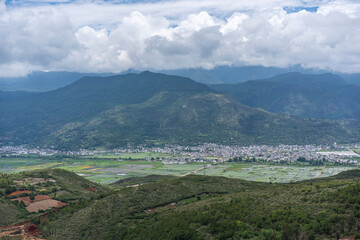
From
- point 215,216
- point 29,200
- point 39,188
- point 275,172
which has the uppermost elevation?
point 215,216

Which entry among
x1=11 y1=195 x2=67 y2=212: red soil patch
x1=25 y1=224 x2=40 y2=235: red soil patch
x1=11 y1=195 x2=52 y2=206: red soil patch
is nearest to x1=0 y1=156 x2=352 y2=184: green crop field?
x1=11 y1=195 x2=52 y2=206: red soil patch

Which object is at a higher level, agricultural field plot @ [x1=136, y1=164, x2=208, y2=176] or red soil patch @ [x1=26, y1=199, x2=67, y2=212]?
red soil patch @ [x1=26, y1=199, x2=67, y2=212]

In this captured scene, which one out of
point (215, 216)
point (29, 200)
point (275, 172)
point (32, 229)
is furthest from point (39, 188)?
point (275, 172)

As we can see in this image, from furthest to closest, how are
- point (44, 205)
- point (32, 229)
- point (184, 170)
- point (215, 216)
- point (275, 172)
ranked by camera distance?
point (184, 170) < point (275, 172) < point (44, 205) < point (32, 229) < point (215, 216)

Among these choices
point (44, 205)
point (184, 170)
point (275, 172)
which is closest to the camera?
point (44, 205)

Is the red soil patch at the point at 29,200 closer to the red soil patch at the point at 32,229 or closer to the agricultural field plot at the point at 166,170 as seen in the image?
the red soil patch at the point at 32,229

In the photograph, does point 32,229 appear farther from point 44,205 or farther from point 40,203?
point 40,203

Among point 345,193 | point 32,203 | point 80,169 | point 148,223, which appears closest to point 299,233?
point 345,193

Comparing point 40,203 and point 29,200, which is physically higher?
point 29,200

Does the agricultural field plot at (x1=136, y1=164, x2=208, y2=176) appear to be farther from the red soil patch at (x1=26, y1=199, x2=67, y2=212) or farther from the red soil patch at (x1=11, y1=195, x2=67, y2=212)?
the red soil patch at (x1=26, y1=199, x2=67, y2=212)
